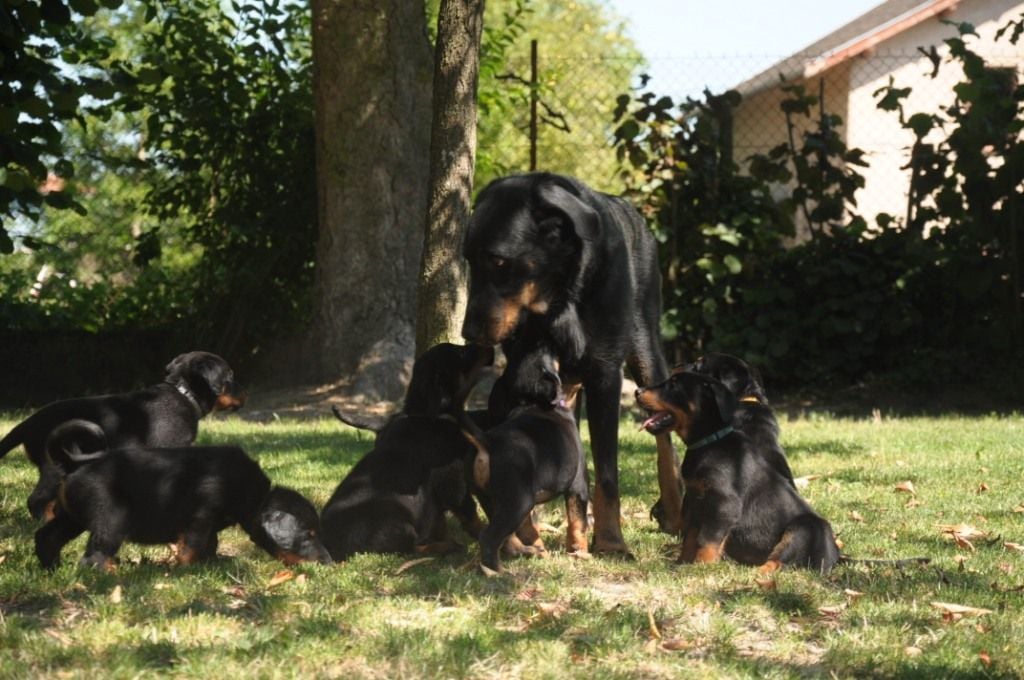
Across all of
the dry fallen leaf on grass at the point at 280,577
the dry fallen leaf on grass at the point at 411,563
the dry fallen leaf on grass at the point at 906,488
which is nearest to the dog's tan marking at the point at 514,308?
the dry fallen leaf on grass at the point at 411,563

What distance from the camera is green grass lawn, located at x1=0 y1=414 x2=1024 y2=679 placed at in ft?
Result: 14.5

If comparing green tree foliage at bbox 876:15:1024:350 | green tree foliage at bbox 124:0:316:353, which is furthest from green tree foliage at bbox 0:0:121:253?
green tree foliage at bbox 876:15:1024:350

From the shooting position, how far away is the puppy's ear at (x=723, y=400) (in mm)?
6375

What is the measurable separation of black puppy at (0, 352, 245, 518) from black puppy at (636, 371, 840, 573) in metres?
2.48

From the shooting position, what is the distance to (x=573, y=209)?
654cm

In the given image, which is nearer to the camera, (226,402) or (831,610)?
(831,610)

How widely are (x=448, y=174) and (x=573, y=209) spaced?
96.7 inches

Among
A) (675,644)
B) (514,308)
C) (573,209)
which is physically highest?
(573,209)

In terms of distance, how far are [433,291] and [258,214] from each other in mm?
6747

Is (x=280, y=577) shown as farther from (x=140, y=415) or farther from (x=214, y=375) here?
(x=214, y=375)

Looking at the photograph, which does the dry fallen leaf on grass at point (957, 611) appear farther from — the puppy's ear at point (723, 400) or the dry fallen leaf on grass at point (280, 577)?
the dry fallen leaf on grass at point (280, 577)

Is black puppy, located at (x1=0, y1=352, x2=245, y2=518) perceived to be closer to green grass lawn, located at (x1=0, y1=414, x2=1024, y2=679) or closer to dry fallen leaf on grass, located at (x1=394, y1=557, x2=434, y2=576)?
green grass lawn, located at (x1=0, y1=414, x2=1024, y2=679)

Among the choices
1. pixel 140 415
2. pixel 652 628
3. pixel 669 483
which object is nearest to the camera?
pixel 652 628

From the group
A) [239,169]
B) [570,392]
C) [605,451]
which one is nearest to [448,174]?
[570,392]
